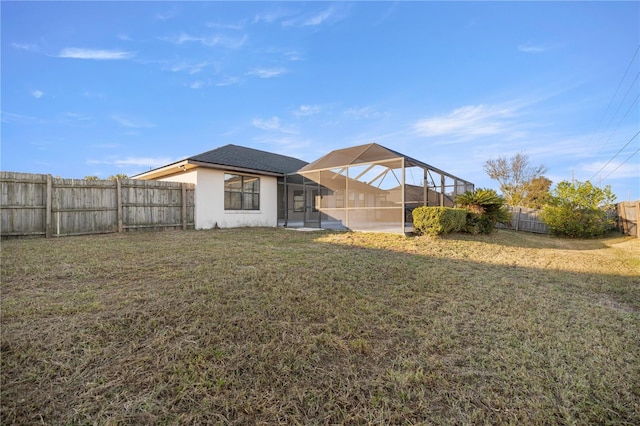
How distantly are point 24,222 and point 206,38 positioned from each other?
7.63 m

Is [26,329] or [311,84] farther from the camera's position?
[311,84]

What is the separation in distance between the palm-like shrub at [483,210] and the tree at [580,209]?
11.3 feet

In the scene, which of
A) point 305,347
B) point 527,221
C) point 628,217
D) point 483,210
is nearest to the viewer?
point 305,347

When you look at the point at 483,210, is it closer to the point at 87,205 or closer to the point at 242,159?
the point at 242,159

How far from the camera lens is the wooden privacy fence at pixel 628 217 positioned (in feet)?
39.8

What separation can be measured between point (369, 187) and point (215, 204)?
6523 mm

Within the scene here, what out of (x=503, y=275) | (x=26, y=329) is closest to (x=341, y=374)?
(x=26, y=329)

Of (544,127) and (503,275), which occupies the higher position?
(544,127)

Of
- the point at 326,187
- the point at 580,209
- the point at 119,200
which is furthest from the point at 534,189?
the point at 119,200

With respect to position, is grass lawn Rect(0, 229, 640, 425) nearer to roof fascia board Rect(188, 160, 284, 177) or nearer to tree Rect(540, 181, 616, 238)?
roof fascia board Rect(188, 160, 284, 177)

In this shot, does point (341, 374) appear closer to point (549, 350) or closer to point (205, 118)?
point (549, 350)

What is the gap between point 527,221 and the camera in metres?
16.0

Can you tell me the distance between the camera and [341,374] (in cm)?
199

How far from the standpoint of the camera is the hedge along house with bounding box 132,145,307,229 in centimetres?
1096
